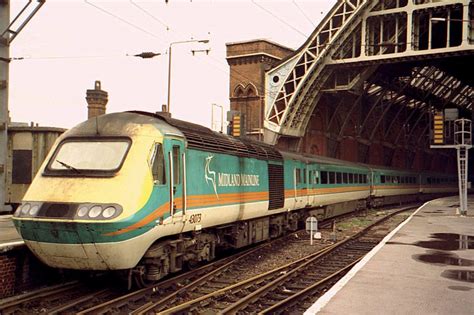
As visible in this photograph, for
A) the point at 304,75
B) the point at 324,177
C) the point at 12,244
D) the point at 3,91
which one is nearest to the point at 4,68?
the point at 3,91

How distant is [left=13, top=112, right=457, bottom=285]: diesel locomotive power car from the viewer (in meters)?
8.52

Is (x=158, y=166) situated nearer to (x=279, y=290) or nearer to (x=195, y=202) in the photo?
(x=195, y=202)

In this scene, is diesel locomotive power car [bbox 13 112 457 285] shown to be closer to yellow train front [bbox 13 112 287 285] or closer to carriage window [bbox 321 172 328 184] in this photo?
yellow train front [bbox 13 112 287 285]

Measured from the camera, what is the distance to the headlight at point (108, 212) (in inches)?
330

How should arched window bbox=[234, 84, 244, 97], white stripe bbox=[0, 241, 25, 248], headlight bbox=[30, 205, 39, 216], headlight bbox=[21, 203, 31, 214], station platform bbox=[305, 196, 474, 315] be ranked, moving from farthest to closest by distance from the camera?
arched window bbox=[234, 84, 244, 97], white stripe bbox=[0, 241, 25, 248], headlight bbox=[21, 203, 31, 214], headlight bbox=[30, 205, 39, 216], station platform bbox=[305, 196, 474, 315]

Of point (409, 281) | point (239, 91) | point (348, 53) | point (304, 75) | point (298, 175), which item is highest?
point (348, 53)

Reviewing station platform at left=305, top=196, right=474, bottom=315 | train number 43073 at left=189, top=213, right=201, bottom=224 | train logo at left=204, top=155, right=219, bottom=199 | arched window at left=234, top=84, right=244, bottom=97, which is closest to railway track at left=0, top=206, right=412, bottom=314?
train number 43073 at left=189, top=213, right=201, bottom=224

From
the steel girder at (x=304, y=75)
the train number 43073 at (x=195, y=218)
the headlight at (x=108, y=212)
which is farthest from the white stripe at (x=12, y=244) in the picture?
the steel girder at (x=304, y=75)

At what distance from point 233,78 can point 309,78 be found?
666cm

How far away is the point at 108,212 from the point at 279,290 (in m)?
4.30

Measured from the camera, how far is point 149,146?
941cm

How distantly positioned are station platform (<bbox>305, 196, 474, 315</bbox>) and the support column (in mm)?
10301

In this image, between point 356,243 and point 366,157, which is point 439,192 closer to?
point 366,157

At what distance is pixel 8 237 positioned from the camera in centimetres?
1100
